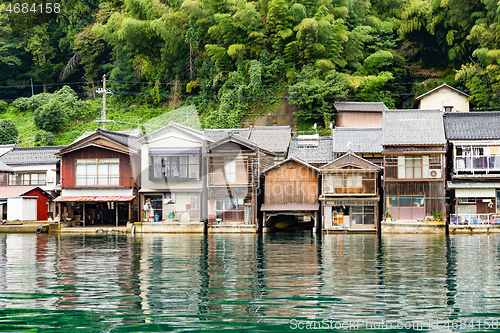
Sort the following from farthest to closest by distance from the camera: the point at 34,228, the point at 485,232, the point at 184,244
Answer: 1. the point at 34,228
2. the point at 485,232
3. the point at 184,244

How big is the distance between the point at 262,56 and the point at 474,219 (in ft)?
87.3

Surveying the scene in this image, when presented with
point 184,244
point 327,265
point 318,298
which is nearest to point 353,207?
point 184,244

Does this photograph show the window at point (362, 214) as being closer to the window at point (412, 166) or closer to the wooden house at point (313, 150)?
the window at point (412, 166)

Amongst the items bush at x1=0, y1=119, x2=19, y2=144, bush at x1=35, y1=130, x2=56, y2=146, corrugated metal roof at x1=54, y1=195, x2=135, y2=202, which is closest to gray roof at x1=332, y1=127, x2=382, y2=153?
corrugated metal roof at x1=54, y1=195, x2=135, y2=202

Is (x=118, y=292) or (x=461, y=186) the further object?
(x=461, y=186)

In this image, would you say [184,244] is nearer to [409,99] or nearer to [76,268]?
[76,268]

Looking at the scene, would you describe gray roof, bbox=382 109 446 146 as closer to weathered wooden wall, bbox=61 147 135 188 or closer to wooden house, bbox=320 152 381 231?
wooden house, bbox=320 152 381 231

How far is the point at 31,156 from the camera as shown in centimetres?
4725

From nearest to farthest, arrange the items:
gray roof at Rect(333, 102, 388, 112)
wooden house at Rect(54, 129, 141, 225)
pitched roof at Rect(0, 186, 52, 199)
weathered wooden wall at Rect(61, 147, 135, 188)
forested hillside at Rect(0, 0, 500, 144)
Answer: wooden house at Rect(54, 129, 141, 225) < weathered wooden wall at Rect(61, 147, 135, 188) < pitched roof at Rect(0, 186, 52, 199) < gray roof at Rect(333, 102, 388, 112) < forested hillside at Rect(0, 0, 500, 144)

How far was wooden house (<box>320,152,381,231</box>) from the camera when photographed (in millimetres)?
38094

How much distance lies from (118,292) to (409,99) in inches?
1879

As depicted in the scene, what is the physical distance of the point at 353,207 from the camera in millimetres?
38531

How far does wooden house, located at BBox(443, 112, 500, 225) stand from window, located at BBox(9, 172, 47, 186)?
32.3 metres

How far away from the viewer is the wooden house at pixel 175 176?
4022 cm
